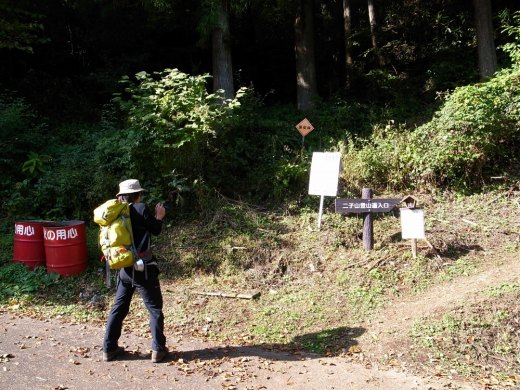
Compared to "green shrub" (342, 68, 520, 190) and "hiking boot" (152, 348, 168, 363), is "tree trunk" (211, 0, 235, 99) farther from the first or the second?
"hiking boot" (152, 348, 168, 363)

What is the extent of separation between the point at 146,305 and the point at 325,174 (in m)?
4.17

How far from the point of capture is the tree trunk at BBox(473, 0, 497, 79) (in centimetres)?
1289

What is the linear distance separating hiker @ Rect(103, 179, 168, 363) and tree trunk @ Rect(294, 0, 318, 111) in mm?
10294

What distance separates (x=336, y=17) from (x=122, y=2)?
8.61 m

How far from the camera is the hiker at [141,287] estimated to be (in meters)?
5.15

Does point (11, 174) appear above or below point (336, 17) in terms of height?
below

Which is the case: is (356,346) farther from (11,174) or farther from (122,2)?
(122,2)

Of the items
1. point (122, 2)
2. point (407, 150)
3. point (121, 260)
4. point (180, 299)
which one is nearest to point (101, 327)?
point (180, 299)

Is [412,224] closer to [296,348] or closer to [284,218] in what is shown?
[284,218]

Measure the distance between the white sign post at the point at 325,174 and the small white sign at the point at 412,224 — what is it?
54.3 inches

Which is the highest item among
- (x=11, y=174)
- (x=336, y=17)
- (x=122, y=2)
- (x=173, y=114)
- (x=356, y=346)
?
(x=336, y=17)

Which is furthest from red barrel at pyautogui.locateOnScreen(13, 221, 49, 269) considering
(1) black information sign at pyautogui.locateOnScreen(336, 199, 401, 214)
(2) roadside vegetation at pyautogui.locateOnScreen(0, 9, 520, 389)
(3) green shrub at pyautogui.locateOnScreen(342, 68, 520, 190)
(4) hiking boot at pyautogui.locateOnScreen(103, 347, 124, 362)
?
(3) green shrub at pyautogui.locateOnScreen(342, 68, 520, 190)

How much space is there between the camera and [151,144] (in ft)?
30.8

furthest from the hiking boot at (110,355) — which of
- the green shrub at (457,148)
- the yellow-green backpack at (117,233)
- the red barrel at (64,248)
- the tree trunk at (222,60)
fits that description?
the tree trunk at (222,60)
